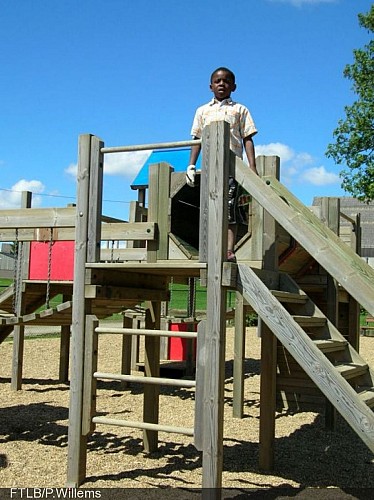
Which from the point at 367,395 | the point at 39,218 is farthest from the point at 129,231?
the point at 367,395

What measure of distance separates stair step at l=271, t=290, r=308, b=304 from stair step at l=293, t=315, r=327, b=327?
0.19 metres

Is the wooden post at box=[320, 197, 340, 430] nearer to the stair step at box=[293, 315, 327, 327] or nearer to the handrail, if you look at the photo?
the stair step at box=[293, 315, 327, 327]

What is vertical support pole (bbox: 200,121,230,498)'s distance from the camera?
190 inches

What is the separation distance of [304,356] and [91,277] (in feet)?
6.78

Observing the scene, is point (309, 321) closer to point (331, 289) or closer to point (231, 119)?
point (231, 119)

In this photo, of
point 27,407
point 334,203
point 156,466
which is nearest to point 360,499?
point 156,466

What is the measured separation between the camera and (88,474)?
5.67 metres

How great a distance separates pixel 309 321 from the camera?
5605 millimetres

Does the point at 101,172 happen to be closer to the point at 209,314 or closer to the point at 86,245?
the point at 86,245

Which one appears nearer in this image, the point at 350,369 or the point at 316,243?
the point at 316,243

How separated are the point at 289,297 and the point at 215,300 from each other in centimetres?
96

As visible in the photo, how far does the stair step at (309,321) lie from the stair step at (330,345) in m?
0.18

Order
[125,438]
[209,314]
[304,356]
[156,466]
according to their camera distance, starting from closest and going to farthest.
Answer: [304,356]
[209,314]
[156,466]
[125,438]

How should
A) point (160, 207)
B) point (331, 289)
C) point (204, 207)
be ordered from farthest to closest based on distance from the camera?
point (331, 289) < point (160, 207) < point (204, 207)
